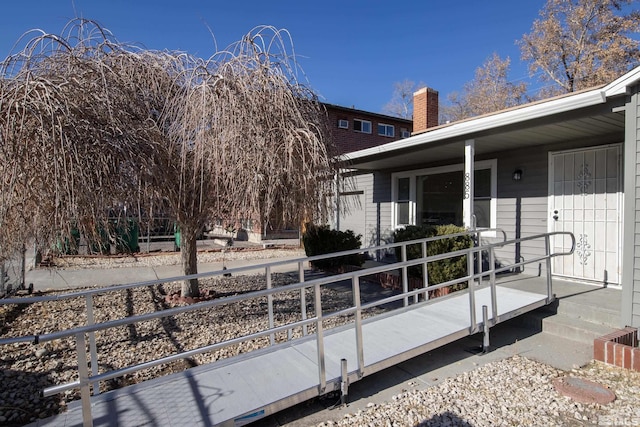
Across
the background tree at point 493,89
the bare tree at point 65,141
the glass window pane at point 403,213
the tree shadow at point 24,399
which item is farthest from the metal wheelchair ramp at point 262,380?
the background tree at point 493,89

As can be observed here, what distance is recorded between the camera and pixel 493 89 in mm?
22922

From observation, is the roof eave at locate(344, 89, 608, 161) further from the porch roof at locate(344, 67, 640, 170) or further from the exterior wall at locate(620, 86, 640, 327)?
the exterior wall at locate(620, 86, 640, 327)

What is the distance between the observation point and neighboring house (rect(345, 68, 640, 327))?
412cm

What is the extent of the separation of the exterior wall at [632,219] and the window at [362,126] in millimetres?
16027

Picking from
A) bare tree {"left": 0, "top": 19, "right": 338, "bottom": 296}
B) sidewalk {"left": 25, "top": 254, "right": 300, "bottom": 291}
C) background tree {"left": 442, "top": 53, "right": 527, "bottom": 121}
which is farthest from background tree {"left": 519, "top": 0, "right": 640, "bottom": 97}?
bare tree {"left": 0, "top": 19, "right": 338, "bottom": 296}

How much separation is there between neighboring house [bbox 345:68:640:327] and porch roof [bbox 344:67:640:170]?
1cm

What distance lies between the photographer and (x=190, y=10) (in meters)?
4.61

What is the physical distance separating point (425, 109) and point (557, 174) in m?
5.23

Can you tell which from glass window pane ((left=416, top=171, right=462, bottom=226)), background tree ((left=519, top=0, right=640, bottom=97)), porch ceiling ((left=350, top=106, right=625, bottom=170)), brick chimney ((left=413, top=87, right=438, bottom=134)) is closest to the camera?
porch ceiling ((left=350, top=106, right=625, bottom=170))

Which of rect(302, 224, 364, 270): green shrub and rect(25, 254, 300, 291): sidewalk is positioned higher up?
rect(302, 224, 364, 270): green shrub

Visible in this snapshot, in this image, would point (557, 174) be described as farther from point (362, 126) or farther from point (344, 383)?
point (362, 126)

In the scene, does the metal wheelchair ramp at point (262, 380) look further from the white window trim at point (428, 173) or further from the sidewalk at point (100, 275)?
the sidewalk at point (100, 275)

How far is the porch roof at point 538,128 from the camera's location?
4.39 m

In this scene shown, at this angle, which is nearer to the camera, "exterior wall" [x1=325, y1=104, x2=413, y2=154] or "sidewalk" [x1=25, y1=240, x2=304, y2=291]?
"sidewalk" [x1=25, y1=240, x2=304, y2=291]
